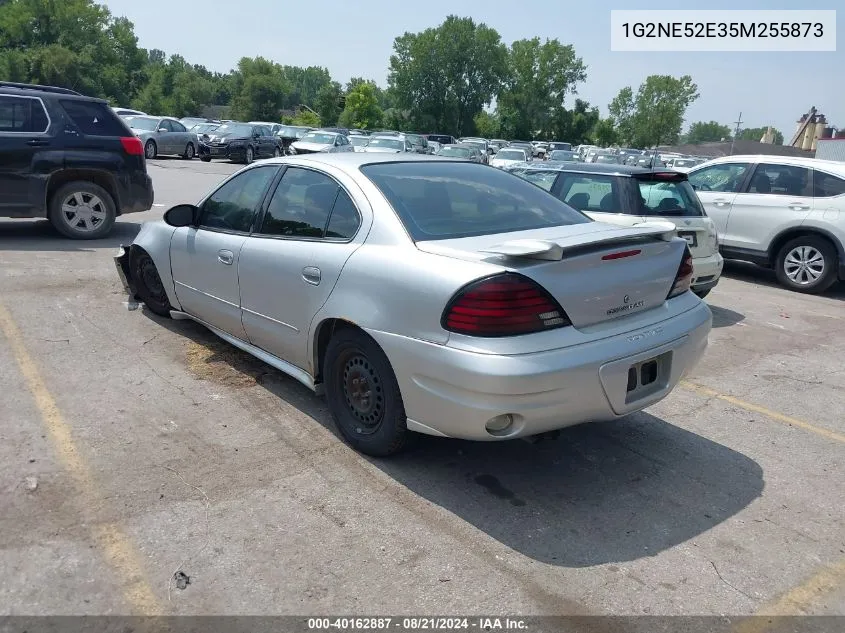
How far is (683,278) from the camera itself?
408 centimetres

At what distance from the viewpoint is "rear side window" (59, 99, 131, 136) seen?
916cm

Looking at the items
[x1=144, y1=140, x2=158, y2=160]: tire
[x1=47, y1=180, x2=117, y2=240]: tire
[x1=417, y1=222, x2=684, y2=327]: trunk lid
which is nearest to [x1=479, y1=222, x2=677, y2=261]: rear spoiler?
[x1=417, y1=222, x2=684, y2=327]: trunk lid

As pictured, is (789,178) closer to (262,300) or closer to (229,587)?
(262,300)

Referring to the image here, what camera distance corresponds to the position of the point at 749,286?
31.2 ft

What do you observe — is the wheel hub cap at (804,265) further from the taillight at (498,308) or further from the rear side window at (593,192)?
the taillight at (498,308)

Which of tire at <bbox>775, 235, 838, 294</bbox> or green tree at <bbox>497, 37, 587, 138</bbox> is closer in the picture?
tire at <bbox>775, 235, 838, 294</bbox>

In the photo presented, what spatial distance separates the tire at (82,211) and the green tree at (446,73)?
8135cm

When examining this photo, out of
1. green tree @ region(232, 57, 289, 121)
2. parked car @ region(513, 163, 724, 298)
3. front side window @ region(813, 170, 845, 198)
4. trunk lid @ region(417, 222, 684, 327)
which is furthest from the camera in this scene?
green tree @ region(232, 57, 289, 121)

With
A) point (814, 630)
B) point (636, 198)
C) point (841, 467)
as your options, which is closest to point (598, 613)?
point (814, 630)

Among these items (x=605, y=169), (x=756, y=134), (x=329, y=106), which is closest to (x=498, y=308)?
(x=605, y=169)

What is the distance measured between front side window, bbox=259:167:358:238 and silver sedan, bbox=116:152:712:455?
0.04 ft

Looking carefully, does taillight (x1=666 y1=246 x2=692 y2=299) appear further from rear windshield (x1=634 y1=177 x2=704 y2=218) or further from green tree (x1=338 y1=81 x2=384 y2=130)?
green tree (x1=338 y1=81 x2=384 y2=130)

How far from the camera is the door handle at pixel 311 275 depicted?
3969 millimetres

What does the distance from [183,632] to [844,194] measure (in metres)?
9.20
